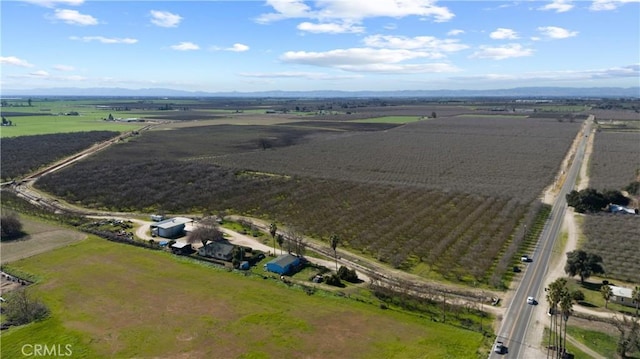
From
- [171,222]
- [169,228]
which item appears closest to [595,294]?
[169,228]

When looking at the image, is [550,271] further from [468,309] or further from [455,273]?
[468,309]

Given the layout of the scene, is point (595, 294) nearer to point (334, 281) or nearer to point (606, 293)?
point (606, 293)

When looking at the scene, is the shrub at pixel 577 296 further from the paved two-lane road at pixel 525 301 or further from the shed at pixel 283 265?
the shed at pixel 283 265

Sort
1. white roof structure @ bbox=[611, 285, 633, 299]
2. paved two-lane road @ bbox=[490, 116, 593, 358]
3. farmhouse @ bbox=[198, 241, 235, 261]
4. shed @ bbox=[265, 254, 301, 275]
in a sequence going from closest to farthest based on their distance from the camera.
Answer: paved two-lane road @ bbox=[490, 116, 593, 358], white roof structure @ bbox=[611, 285, 633, 299], shed @ bbox=[265, 254, 301, 275], farmhouse @ bbox=[198, 241, 235, 261]

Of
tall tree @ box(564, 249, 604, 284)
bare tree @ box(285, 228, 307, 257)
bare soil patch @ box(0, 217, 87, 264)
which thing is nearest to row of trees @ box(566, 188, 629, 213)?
tall tree @ box(564, 249, 604, 284)

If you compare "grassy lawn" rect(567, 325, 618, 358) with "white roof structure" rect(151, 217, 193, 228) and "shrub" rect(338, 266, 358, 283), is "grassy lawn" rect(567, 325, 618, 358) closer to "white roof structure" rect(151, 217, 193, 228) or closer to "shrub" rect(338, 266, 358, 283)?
"shrub" rect(338, 266, 358, 283)

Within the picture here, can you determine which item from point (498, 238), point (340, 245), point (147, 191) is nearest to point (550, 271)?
point (498, 238)

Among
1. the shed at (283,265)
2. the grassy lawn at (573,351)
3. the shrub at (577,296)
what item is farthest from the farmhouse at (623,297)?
the shed at (283,265)
